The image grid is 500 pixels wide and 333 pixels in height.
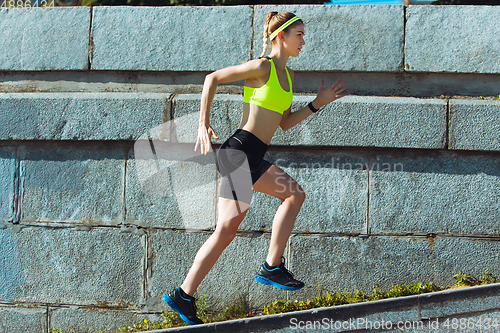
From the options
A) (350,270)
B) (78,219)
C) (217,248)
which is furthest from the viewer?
(78,219)

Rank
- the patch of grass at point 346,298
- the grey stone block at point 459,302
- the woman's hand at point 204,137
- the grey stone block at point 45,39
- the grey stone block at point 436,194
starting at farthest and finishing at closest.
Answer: the grey stone block at point 45,39 → the grey stone block at point 436,194 → the patch of grass at point 346,298 → the grey stone block at point 459,302 → the woman's hand at point 204,137

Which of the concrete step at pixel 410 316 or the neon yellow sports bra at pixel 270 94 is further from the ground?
the neon yellow sports bra at pixel 270 94

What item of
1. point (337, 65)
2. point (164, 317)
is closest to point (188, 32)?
point (337, 65)

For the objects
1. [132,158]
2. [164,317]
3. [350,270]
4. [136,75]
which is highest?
[136,75]

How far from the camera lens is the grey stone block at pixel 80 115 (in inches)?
156

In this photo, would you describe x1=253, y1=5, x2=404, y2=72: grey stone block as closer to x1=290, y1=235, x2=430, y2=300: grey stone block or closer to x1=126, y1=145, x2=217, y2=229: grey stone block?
x1=126, y1=145, x2=217, y2=229: grey stone block

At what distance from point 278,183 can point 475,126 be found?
2.21 metres

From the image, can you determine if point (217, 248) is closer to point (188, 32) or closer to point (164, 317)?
point (164, 317)

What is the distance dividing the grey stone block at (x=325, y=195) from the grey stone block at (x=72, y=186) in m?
1.47

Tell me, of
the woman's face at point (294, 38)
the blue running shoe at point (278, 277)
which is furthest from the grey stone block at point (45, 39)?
the blue running shoe at point (278, 277)

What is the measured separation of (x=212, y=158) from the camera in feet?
13.2

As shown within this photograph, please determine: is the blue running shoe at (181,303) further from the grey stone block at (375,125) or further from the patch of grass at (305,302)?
the grey stone block at (375,125)

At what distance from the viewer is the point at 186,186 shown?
4016mm

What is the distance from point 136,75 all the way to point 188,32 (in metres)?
0.75
